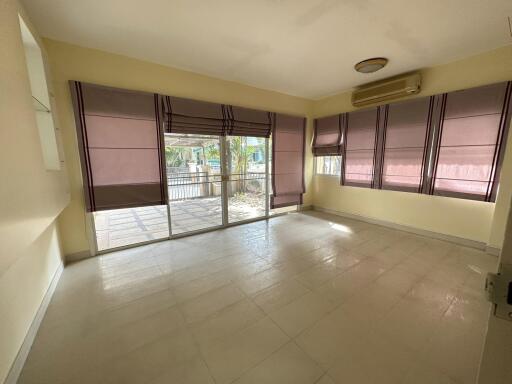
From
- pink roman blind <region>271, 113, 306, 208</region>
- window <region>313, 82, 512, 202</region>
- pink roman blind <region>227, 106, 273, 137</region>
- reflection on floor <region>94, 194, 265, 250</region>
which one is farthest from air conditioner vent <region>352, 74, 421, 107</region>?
reflection on floor <region>94, 194, 265, 250</region>

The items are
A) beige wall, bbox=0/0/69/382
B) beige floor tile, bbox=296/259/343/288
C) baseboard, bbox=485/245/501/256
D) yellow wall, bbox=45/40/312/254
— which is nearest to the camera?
beige wall, bbox=0/0/69/382

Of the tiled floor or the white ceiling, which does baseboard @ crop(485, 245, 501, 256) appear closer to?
the tiled floor

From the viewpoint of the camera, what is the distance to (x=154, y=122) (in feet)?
9.36

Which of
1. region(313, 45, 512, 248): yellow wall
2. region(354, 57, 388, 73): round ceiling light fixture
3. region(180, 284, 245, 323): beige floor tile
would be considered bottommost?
region(180, 284, 245, 323): beige floor tile

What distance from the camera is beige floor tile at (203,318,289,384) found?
128cm

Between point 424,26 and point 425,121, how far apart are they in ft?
4.65

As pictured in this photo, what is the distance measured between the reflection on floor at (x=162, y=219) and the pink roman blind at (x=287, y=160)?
0.57 metres

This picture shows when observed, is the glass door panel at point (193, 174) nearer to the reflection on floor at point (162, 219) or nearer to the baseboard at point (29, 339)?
the reflection on floor at point (162, 219)

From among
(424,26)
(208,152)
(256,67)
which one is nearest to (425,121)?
(424,26)

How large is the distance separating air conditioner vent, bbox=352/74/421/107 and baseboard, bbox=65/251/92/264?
4.73 meters

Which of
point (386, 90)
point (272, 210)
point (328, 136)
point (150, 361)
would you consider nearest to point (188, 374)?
point (150, 361)

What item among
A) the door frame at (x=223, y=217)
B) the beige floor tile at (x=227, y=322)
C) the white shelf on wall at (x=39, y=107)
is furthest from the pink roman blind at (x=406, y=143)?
the white shelf on wall at (x=39, y=107)

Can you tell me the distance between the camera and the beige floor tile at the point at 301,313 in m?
1.60

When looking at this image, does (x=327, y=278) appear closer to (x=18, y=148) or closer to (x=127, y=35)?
(x=18, y=148)
